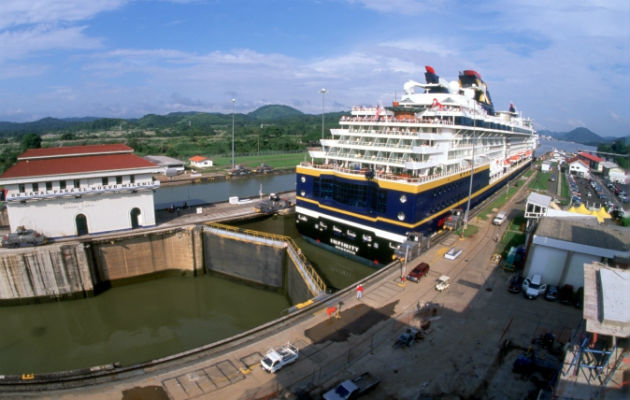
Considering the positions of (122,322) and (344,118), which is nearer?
(122,322)

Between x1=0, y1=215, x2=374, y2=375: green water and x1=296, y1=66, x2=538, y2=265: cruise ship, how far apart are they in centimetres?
364

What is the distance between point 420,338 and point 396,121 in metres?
21.6

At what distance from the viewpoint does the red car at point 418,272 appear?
24125 mm

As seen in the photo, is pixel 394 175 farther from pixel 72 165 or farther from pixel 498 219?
pixel 72 165

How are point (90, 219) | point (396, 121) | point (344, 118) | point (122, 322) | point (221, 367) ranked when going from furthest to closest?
1. point (344, 118)
2. point (396, 121)
3. point (90, 219)
4. point (122, 322)
5. point (221, 367)

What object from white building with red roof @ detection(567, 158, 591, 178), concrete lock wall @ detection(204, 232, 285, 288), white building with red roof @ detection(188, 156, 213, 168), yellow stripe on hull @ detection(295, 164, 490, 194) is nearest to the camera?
yellow stripe on hull @ detection(295, 164, 490, 194)

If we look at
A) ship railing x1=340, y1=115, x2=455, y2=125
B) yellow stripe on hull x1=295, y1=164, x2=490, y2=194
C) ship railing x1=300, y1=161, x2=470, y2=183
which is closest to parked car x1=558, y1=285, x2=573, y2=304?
yellow stripe on hull x1=295, y1=164, x2=490, y2=194

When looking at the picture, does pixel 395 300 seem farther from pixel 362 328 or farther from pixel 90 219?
pixel 90 219

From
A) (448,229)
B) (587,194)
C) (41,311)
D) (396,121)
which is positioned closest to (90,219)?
(41,311)

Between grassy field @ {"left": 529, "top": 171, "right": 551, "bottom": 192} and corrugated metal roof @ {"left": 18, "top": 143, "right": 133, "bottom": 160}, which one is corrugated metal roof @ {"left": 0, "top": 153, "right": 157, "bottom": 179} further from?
grassy field @ {"left": 529, "top": 171, "right": 551, "bottom": 192}

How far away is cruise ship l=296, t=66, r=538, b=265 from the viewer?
99.5 feet

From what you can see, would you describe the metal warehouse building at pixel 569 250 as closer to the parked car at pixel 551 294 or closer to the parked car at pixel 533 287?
the parked car at pixel 533 287

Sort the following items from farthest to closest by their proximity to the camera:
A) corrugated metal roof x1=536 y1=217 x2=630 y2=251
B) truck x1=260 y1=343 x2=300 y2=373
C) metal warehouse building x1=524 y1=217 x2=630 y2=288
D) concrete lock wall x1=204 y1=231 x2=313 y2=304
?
concrete lock wall x1=204 y1=231 x2=313 y2=304 → corrugated metal roof x1=536 y1=217 x2=630 y2=251 → metal warehouse building x1=524 y1=217 x2=630 y2=288 → truck x1=260 y1=343 x2=300 y2=373

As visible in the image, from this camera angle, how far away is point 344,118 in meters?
37.6
